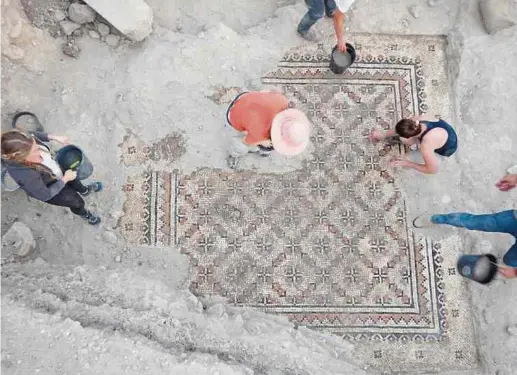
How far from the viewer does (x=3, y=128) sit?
4.02 metres

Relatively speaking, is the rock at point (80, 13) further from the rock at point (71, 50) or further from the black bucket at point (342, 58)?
the black bucket at point (342, 58)

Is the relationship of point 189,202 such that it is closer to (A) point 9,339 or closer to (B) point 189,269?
(B) point 189,269

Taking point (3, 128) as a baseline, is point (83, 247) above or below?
below

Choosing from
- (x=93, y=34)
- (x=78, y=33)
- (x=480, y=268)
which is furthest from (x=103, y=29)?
(x=480, y=268)

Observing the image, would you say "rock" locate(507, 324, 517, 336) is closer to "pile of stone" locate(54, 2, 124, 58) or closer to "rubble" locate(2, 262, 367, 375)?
"rubble" locate(2, 262, 367, 375)

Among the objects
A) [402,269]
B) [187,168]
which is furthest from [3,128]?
[402,269]

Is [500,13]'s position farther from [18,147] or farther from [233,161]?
[18,147]

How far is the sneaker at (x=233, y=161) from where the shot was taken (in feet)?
14.0

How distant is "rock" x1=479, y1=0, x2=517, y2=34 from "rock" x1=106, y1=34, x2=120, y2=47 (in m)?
3.04

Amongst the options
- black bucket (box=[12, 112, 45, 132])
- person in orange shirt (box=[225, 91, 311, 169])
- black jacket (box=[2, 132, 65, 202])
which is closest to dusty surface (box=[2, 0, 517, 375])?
black bucket (box=[12, 112, 45, 132])

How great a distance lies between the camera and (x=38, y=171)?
321 cm

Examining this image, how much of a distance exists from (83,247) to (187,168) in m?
0.97

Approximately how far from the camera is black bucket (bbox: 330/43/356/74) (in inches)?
173

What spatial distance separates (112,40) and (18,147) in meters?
1.74
